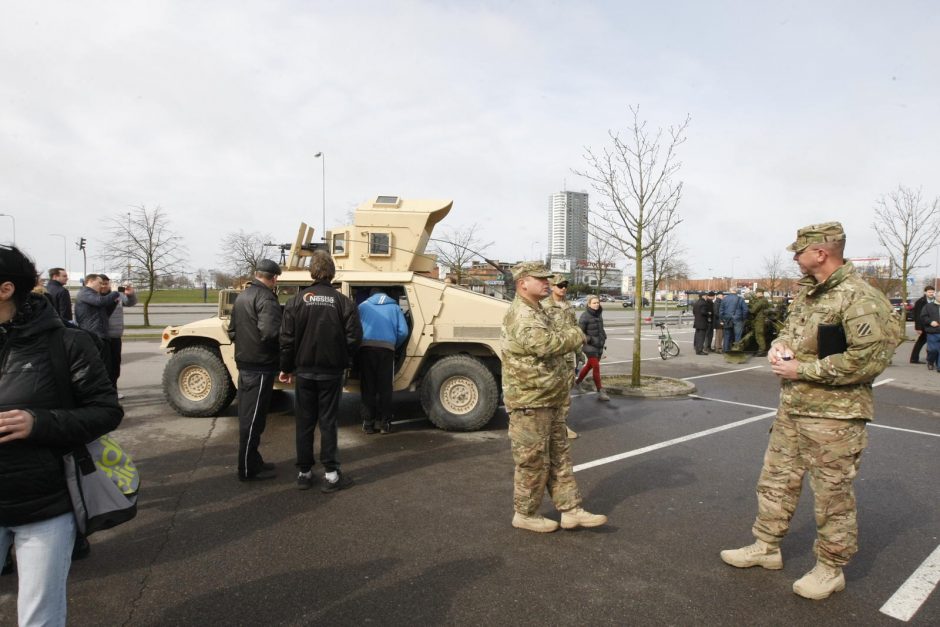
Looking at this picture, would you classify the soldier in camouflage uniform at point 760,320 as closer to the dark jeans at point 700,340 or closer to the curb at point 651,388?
the dark jeans at point 700,340

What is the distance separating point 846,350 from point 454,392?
422cm

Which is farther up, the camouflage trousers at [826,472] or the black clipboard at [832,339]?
the black clipboard at [832,339]

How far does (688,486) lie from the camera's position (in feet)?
15.3

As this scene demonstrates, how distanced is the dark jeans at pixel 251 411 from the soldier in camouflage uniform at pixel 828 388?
374 centimetres

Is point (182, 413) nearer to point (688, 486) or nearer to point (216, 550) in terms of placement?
point (216, 550)

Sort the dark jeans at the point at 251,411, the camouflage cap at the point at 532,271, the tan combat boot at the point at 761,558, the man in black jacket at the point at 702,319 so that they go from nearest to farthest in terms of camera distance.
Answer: the tan combat boot at the point at 761,558 → the camouflage cap at the point at 532,271 → the dark jeans at the point at 251,411 → the man in black jacket at the point at 702,319

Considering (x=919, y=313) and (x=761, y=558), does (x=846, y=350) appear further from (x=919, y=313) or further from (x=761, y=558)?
(x=919, y=313)

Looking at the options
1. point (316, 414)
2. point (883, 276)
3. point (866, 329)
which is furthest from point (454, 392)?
point (883, 276)

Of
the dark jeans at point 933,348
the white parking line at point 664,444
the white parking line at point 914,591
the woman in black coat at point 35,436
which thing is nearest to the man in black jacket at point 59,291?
the woman in black coat at point 35,436

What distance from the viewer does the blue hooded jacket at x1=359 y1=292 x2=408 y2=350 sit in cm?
594

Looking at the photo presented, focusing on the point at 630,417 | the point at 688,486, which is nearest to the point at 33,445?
the point at 688,486

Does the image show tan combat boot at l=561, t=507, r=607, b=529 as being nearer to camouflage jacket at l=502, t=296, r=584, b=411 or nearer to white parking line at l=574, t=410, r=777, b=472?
camouflage jacket at l=502, t=296, r=584, b=411

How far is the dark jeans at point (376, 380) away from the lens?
6.01 m

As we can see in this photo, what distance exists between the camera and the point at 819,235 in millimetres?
3029
